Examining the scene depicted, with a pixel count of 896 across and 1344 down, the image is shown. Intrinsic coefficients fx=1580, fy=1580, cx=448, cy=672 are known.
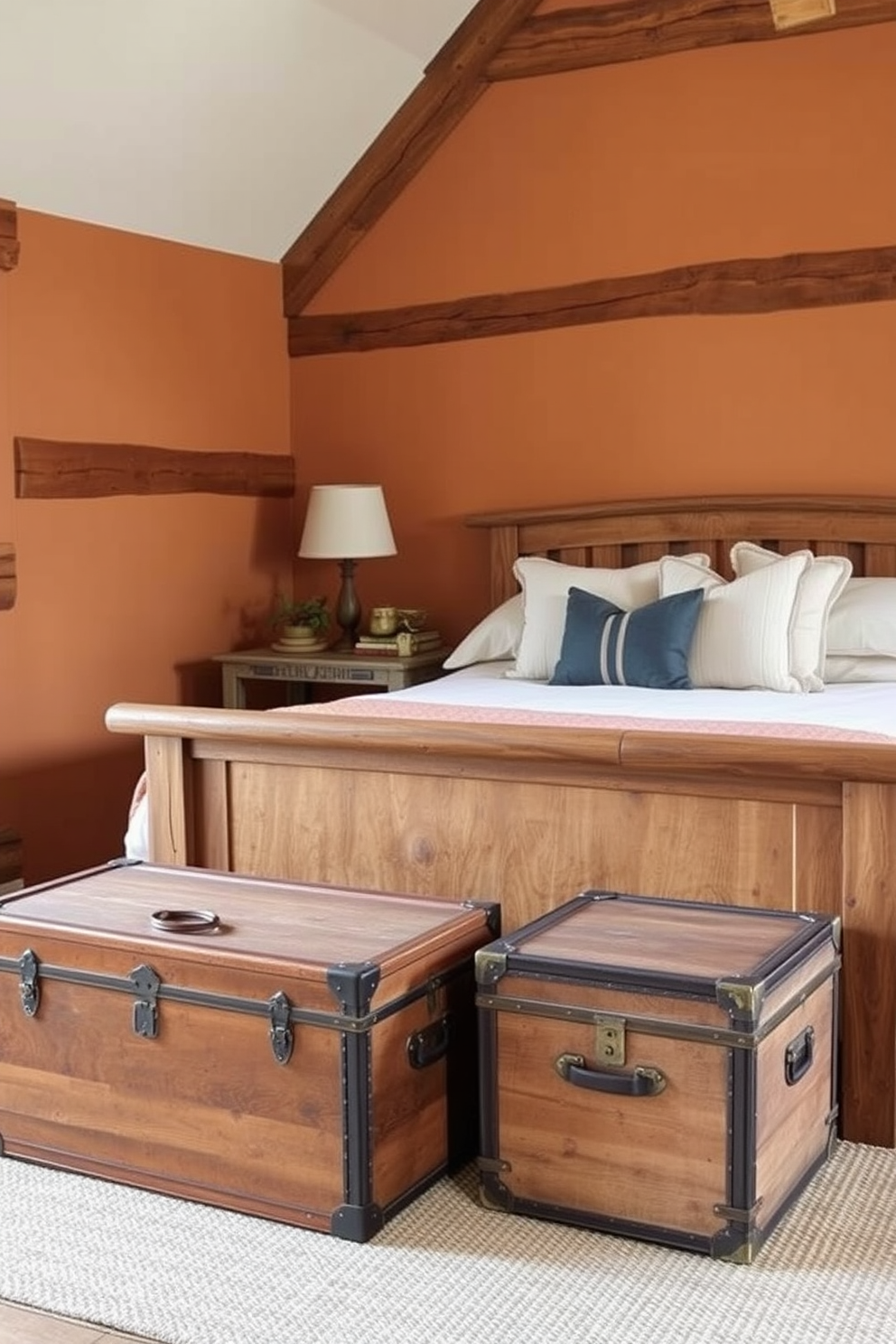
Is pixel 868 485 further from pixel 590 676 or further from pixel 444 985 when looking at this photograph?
pixel 444 985

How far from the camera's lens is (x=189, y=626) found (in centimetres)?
537

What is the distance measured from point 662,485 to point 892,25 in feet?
4.96

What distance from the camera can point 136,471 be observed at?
509 cm

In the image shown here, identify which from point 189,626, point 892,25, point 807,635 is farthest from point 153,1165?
point 892,25

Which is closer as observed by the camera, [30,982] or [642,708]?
[30,982]

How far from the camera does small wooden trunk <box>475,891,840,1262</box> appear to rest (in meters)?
2.50

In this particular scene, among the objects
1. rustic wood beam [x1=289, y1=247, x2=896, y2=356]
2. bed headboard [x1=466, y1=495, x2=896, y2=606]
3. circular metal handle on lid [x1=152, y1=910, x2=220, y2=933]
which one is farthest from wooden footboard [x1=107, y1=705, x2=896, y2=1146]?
rustic wood beam [x1=289, y1=247, x2=896, y2=356]

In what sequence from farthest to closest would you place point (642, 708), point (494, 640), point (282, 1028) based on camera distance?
1. point (494, 640)
2. point (642, 708)
3. point (282, 1028)

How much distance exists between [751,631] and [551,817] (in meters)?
1.37

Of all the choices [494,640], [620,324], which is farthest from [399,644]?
[620,324]

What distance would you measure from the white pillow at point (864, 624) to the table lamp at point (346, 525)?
63.3 inches

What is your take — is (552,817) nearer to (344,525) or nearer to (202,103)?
(344,525)

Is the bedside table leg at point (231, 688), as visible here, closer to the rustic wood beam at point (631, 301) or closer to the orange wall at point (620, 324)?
the orange wall at point (620, 324)

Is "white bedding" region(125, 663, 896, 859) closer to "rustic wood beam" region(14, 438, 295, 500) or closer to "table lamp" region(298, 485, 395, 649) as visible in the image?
"table lamp" region(298, 485, 395, 649)
